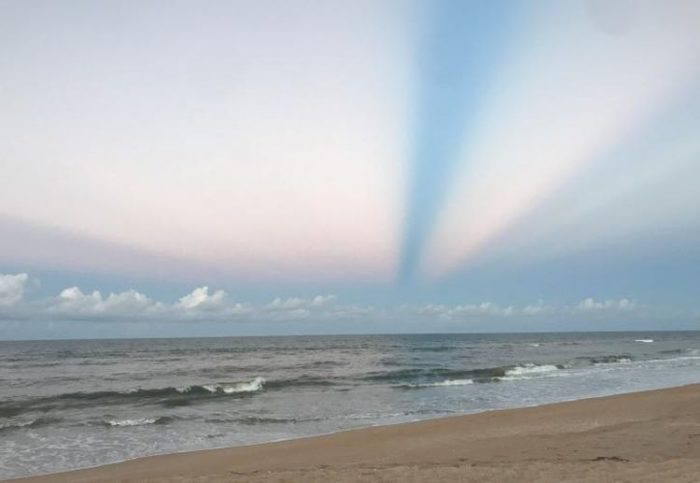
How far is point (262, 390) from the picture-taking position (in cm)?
2923

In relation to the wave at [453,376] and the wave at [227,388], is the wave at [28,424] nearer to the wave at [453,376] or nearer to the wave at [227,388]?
the wave at [227,388]

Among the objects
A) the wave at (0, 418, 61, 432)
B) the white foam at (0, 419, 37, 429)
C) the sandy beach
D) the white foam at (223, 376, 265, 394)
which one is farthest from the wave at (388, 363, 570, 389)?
the white foam at (0, 419, 37, 429)

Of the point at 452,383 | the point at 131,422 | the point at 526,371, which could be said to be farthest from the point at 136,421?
the point at 526,371

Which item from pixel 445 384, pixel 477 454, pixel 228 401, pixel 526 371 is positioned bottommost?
pixel 228 401

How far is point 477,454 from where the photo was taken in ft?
36.6

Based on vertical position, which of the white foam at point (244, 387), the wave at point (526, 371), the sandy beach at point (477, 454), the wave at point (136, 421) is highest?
the sandy beach at point (477, 454)

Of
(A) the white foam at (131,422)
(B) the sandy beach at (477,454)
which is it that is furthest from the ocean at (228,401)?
(B) the sandy beach at (477,454)

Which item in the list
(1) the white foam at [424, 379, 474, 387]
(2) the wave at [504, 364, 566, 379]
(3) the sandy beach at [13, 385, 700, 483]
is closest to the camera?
(3) the sandy beach at [13, 385, 700, 483]

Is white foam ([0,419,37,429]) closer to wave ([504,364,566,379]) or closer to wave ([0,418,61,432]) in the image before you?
wave ([0,418,61,432])

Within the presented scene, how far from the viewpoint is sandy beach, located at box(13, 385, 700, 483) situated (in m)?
8.95

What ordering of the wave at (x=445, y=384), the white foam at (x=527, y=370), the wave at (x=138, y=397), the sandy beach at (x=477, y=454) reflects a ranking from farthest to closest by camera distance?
the white foam at (x=527, y=370) → the wave at (x=445, y=384) → the wave at (x=138, y=397) → the sandy beach at (x=477, y=454)

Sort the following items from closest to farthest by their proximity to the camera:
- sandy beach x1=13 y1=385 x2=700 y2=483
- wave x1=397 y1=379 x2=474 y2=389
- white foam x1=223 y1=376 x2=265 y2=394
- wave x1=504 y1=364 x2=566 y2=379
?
1. sandy beach x1=13 y1=385 x2=700 y2=483
2. white foam x1=223 y1=376 x2=265 y2=394
3. wave x1=397 y1=379 x2=474 y2=389
4. wave x1=504 y1=364 x2=566 y2=379

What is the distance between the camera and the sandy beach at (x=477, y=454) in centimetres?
895

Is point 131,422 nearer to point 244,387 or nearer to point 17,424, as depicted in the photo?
point 17,424
